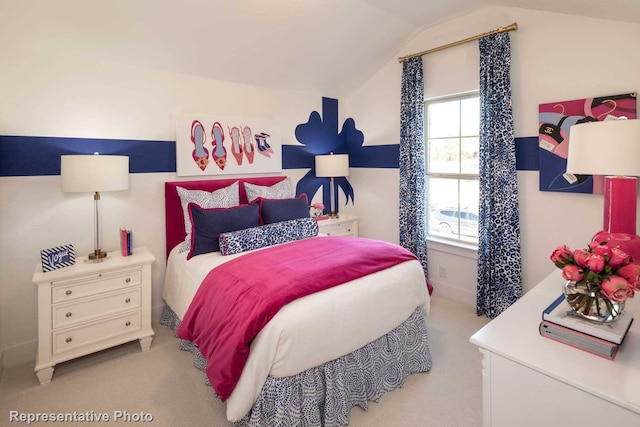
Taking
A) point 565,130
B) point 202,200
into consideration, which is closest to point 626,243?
point 565,130

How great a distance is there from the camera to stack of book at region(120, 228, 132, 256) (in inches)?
101

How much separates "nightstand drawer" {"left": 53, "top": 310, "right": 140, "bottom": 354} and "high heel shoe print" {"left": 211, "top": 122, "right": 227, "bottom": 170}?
4.86ft

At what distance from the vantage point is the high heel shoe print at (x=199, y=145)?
3.09 metres

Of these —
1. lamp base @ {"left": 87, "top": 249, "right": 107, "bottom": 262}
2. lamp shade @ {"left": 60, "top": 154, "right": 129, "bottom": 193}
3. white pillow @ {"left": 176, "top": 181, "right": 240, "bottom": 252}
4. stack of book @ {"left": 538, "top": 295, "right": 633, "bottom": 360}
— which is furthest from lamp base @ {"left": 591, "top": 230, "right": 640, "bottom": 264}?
lamp base @ {"left": 87, "top": 249, "right": 107, "bottom": 262}

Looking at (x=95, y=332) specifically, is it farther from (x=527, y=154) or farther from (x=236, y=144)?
(x=527, y=154)

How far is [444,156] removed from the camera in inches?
139

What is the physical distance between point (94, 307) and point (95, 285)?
0.15m

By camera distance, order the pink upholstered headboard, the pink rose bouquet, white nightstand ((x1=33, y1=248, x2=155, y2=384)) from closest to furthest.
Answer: the pink rose bouquet < white nightstand ((x1=33, y1=248, x2=155, y2=384)) < the pink upholstered headboard

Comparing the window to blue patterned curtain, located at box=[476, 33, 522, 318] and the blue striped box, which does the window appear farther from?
the blue striped box

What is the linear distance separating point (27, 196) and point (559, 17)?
162 inches

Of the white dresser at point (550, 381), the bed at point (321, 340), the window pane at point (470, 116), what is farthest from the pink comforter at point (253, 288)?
the window pane at point (470, 116)

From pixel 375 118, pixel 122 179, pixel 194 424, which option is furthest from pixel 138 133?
pixel 375 118

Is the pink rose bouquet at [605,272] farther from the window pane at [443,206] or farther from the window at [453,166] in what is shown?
the window pane at [443,206]

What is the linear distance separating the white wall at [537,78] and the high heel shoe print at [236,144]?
69.4 inches
